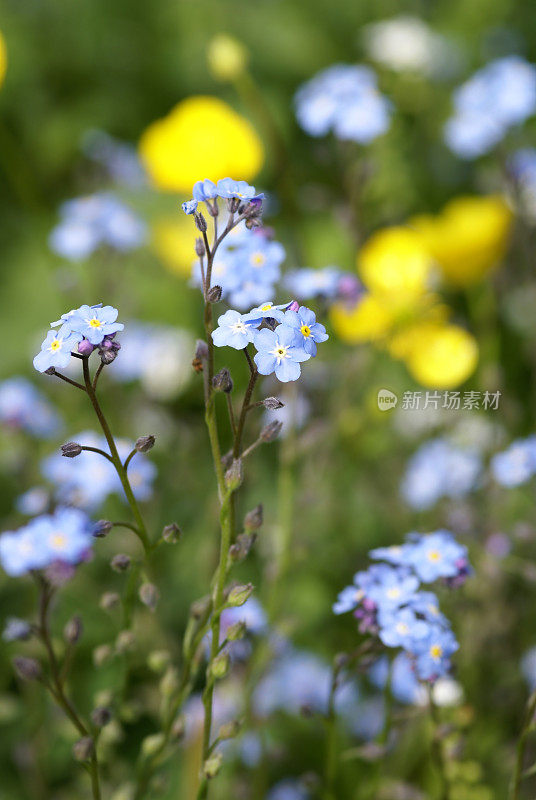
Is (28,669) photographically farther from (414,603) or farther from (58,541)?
(414,603)

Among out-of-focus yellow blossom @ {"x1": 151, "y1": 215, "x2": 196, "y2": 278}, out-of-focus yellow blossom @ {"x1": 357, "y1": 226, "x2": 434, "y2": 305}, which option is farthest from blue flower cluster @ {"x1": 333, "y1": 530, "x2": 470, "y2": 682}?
out-of-focus yellow blossom @ {"x1": 151, "y1": 215, "x2": 196, "y2": 278}

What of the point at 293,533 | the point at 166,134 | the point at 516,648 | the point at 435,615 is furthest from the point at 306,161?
the point at 435,615

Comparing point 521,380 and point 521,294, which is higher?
point 521,294

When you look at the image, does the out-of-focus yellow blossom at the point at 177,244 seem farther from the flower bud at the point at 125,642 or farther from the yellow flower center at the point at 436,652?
the yellow flower center at the point at 436,652

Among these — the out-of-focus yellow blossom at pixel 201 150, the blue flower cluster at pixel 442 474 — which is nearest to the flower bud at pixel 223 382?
the blue flower cluster at pixel 442 474

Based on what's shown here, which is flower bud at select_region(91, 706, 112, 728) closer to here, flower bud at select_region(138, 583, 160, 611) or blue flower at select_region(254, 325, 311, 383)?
flower bud at select_region(138, 583, 160, 611)

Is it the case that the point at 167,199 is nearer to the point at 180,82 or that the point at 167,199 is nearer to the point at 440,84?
the point at 180,82
